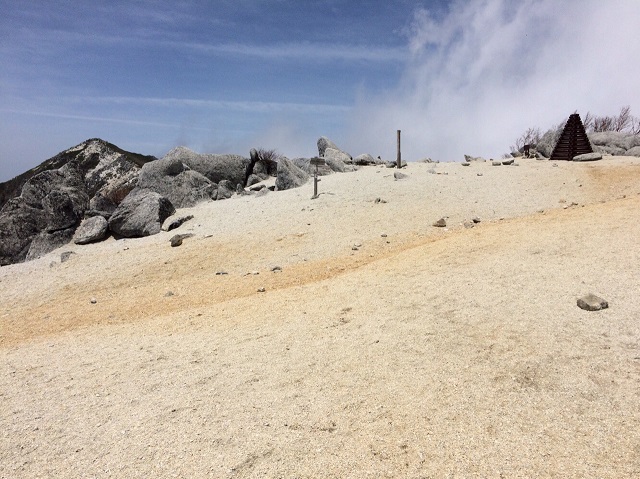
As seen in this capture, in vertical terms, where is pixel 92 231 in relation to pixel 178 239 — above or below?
above

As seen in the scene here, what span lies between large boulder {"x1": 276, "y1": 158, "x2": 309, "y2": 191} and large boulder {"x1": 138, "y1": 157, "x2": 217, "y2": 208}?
13.1 ft

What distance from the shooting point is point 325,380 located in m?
5.17

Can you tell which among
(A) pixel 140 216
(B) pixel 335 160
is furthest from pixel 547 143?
(A) pixel 140 216

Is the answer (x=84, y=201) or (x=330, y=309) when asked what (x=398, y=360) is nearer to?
(x=330, y=309)

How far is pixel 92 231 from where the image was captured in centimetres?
1905

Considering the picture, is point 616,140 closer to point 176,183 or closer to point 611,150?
point 611,150

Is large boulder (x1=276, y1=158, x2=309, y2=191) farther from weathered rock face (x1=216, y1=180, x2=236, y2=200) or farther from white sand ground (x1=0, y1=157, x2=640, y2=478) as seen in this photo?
white sand ground (x1=0, y1=157, x2=640, y2=478)

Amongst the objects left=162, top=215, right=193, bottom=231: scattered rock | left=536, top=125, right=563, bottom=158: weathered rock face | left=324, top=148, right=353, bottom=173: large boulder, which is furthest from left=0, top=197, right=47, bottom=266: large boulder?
left=536, top=125, right=563, bottom=158: weathered rock face

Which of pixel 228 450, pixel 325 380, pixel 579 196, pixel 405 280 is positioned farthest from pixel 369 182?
pixel 228 450

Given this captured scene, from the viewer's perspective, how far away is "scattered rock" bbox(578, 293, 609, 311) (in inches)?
227

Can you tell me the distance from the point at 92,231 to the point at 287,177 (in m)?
10.6

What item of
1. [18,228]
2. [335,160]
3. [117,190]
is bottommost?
[18,228]

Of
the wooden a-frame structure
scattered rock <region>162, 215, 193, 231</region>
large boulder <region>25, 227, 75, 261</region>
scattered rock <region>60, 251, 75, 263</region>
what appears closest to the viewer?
scattered rock <region>60, 251, 75, 263</region>

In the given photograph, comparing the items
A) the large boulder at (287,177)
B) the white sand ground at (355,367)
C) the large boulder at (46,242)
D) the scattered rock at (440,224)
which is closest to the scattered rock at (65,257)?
the large boulder at (46,242)
